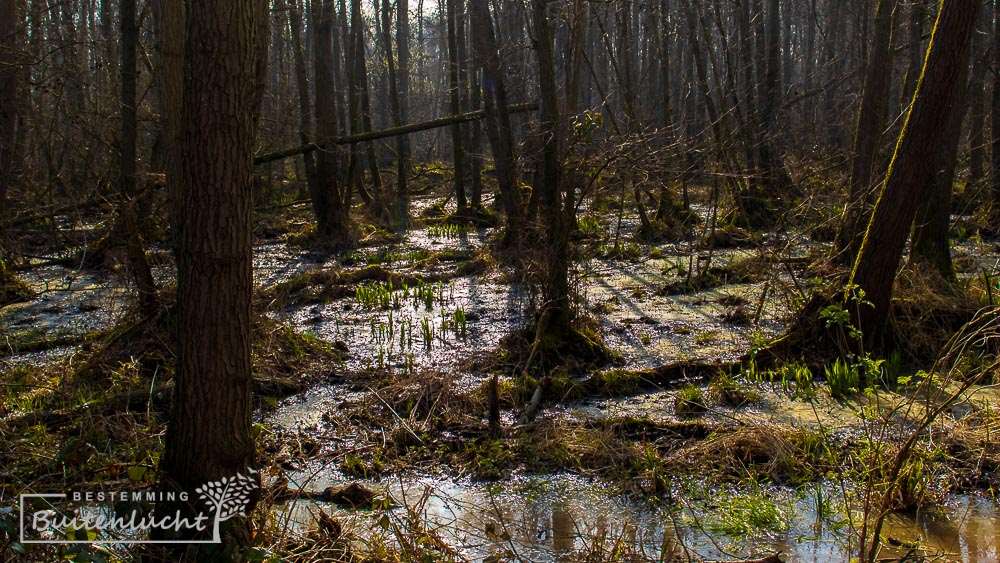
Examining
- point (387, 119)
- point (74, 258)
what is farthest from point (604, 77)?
point (74, 258)

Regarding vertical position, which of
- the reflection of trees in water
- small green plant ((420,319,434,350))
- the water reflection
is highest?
small green plant ((420,319,434,350))

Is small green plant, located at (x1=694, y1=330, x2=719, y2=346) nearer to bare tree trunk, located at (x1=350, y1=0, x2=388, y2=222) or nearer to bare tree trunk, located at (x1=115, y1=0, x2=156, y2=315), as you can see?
bare tree trunk, located at (x1=115, y1=0, x2=156, y2=315)

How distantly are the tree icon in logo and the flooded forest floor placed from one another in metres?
0.16

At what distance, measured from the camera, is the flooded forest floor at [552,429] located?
14.3 feet

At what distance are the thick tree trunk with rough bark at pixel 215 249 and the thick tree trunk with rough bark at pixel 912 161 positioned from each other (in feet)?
17.5

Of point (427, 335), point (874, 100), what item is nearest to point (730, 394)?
A: point (427, 335)

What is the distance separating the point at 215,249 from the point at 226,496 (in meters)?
1.17

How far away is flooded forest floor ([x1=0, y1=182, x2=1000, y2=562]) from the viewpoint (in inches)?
171

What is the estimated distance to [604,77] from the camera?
35531 millimetres

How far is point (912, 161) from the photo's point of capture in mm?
7105

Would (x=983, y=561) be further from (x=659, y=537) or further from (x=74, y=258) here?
(x=74, y=258)

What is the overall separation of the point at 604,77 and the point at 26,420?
32319mm

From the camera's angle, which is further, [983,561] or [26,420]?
[26,420]

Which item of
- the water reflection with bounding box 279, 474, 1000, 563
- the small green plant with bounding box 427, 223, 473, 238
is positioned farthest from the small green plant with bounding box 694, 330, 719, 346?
the small green plant with bounding box 427, 223, 473, 238
